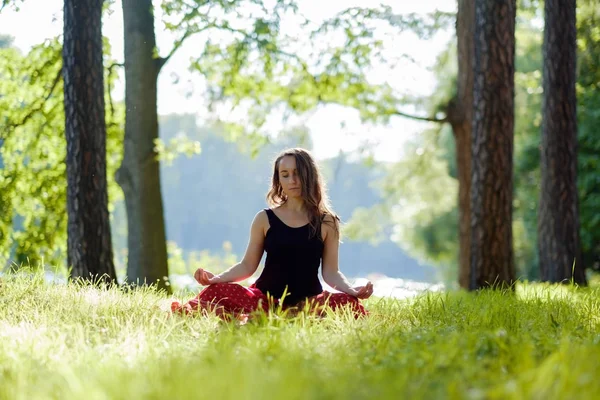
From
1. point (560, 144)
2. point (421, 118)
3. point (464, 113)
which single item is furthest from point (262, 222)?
point (421, 118)

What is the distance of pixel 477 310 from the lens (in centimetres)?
585

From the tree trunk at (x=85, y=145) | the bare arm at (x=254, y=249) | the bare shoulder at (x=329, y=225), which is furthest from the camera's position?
the tree trunk at (x=85, y=145)

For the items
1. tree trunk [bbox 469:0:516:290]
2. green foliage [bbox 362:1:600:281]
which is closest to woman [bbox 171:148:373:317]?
tree trunk [bbox 469:0:516:290]

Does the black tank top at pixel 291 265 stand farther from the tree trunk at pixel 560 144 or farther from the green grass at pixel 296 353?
the tree trunk at pixel 560 144

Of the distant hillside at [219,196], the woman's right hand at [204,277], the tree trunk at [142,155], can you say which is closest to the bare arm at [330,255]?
the woman's right hand at [204,277]

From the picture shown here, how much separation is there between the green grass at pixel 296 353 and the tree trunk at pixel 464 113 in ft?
22.2

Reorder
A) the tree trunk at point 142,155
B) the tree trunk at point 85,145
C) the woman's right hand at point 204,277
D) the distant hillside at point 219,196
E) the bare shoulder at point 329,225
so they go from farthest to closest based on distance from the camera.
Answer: the distant hillside at point 219,196 < the tree trunk at point 142,155 < the tree trunk at point 85,145 < the bare shoulder at point 329,225 < the woman's right hand at point 204,277

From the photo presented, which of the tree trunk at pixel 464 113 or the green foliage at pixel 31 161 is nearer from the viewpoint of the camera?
the green foliage at pixel 31 161

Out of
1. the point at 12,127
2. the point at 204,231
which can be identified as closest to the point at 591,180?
the point at 12,127

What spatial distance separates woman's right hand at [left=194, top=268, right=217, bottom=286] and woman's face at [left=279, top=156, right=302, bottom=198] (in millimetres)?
1013

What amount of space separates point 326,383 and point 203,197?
128 meters

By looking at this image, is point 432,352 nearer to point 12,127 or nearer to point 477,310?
point 477,310

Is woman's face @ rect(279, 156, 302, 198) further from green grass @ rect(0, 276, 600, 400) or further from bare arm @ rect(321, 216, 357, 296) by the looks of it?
green grass @ rect(0, 276, 600, 400)

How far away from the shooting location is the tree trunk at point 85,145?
8.25m
